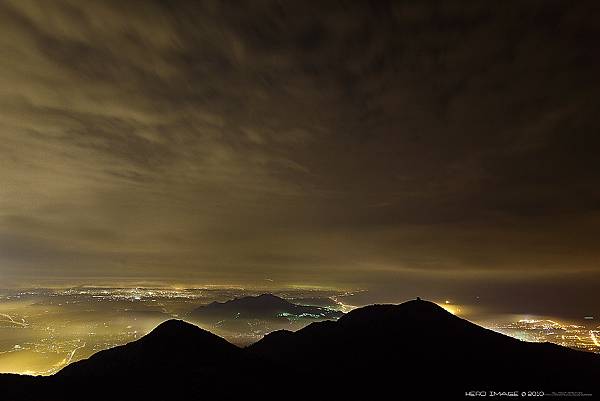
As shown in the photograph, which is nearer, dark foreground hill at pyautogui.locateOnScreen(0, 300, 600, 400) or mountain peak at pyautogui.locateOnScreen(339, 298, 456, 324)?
dark foreground hill at pyautogui.locateOnScreen(0, 300, 600, 400)

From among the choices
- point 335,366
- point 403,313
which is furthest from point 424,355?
point 335,366

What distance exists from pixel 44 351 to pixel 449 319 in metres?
215

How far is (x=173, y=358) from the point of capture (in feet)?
168

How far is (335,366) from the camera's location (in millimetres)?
59094

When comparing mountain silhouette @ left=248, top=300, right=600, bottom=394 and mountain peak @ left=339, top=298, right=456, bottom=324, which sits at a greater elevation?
mountain peak @ left=339, top=298, right=456, bottom=324

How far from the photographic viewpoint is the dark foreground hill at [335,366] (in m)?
45.7

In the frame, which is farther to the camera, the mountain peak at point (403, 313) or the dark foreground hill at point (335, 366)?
the mountain peak at point (403, 313)

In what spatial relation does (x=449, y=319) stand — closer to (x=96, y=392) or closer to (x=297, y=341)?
(x=297, y=341)

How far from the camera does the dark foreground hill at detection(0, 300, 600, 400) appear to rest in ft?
150

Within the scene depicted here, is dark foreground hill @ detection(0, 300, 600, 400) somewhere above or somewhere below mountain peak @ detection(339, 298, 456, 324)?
below

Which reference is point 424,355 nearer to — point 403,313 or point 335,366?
point 403,313

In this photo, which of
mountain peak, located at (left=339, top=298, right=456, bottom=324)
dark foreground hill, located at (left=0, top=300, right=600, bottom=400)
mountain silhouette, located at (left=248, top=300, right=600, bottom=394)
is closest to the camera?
dark foreground hill, located at (left=0, top=300, right=600, bottom=400)

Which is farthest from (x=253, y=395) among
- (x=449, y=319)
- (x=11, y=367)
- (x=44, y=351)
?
(x=44, y=351)

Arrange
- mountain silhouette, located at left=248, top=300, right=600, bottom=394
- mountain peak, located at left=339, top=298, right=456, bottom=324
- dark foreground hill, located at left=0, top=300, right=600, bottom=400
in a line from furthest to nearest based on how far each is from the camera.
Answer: mountain peak, located at left=339, top=298, right=456, bottom=324 → mountain silhouette, located at left=248, top=300, right=600, bottom=394 → dark foreground hill, located at left=0, top=300, right=600, bottom=400
